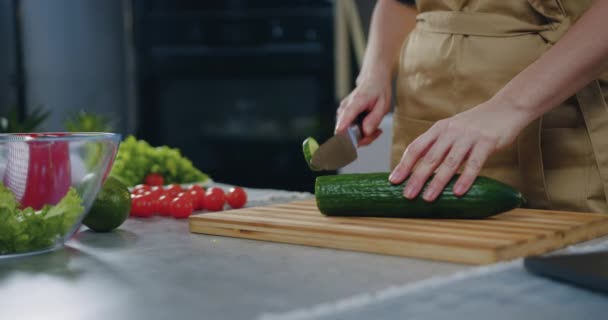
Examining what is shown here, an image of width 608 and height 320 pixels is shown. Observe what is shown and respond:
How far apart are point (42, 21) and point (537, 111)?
3.75 meters

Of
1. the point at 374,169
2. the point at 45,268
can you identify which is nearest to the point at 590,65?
the point at 45,268

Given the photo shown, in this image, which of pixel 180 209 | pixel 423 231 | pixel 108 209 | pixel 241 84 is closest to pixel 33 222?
pixel 108 209

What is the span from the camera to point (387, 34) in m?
1.82

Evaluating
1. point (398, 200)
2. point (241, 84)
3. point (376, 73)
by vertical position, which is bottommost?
point (241, 84)

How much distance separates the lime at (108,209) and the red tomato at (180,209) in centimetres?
16

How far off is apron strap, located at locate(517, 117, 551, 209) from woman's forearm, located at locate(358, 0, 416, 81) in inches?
14.8

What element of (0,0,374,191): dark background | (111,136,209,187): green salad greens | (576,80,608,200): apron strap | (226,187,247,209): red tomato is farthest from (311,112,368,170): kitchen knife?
(0,0,374,191): dark background

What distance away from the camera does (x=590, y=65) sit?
1237 millimetres

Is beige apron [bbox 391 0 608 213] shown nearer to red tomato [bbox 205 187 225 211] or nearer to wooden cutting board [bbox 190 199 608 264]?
wooden cutting board [bbox 190 199 608 264]

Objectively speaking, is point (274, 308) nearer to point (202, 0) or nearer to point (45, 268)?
point (45, 268)

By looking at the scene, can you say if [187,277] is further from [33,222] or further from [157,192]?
[157,192]

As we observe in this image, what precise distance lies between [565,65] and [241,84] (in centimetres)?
278

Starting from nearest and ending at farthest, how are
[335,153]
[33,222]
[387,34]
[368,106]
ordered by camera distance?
[33,222], [335,153], [368,106], [387,34]

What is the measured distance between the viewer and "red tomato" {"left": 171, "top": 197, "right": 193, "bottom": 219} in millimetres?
1396
